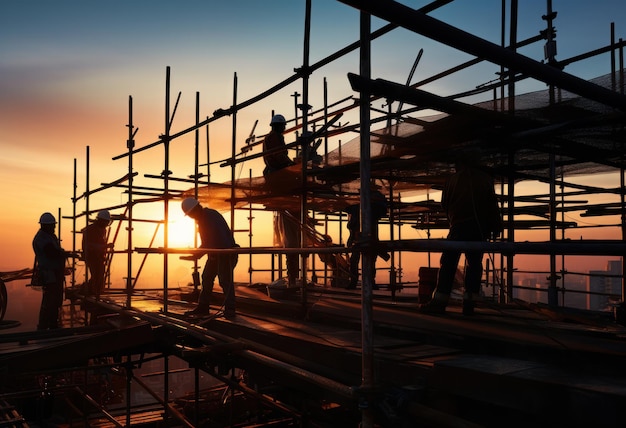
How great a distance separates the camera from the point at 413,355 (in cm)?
414

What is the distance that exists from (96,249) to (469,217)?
29.4ft

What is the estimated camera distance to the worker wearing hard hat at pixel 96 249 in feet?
38.9

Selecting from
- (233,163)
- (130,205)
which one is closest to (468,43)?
(233,163)

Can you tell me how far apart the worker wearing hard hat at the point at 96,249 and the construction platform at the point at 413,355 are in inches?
143

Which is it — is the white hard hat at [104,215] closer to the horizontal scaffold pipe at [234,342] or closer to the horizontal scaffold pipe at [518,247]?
the horizontal scaffold pipe at [234,342]

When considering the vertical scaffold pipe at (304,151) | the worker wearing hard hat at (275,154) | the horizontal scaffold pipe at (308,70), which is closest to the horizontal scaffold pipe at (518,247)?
the horizontal scaffold pipe at (308,70)

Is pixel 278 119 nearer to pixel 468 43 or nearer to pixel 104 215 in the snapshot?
pixel 104 215

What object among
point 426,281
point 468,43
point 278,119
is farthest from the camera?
point 278,119

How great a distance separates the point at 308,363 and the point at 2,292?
9.14m

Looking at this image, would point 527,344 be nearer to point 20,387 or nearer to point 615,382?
point 615,382

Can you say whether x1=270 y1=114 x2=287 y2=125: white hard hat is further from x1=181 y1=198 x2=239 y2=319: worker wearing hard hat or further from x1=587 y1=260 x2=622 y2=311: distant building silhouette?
x1=587 y1=260 x2=622 y2=311: distant building silhouette

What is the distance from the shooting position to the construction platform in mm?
3012

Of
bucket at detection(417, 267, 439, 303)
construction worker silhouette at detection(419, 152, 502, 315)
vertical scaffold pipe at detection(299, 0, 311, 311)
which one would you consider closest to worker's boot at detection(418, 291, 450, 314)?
construction worker silhouette at detection(419, 152, 502, 315)

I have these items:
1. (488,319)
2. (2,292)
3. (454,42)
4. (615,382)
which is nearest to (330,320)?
(488,319)
